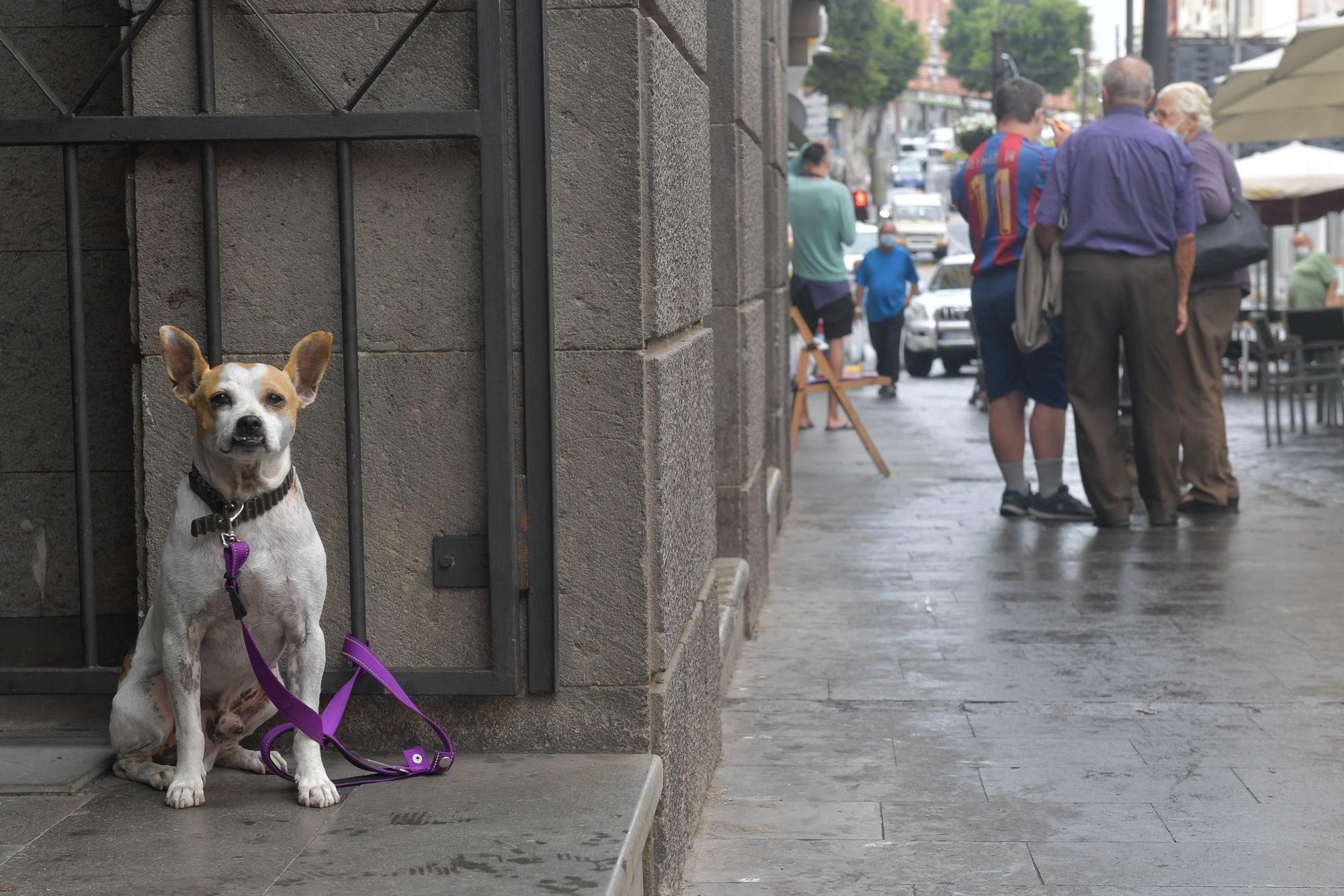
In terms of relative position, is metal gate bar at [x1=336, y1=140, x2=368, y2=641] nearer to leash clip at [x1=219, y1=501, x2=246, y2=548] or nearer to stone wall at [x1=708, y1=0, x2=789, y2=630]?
leash clip at [x1=219, y1=501, x2=246, y2=548]

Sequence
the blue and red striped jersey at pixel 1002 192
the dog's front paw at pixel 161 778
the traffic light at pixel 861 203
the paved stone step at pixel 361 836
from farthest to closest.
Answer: the traffic light at pixel 861 203
the blue and red striped jersey at pixel 1002 192
the dog's front paw at pixel 161 778
the paved stone step at pixel 361 836

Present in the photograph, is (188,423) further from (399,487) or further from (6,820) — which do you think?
(6,820)

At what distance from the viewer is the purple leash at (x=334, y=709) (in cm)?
350

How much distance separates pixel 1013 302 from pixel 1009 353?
0.94 ft

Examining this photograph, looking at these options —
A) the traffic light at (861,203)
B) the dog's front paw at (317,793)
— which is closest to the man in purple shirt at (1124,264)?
the dog's front paw at (317,793)

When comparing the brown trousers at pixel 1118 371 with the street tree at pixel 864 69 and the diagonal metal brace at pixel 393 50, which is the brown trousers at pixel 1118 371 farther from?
the street tree at pixel 864 69

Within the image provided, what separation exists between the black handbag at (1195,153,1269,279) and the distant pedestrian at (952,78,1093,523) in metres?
0.82

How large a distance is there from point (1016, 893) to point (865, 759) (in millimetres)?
1178

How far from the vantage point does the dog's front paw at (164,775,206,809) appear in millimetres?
3555

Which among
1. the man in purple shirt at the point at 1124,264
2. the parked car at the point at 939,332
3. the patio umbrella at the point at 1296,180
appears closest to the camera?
the man in purple shirt at the point at 1124,264

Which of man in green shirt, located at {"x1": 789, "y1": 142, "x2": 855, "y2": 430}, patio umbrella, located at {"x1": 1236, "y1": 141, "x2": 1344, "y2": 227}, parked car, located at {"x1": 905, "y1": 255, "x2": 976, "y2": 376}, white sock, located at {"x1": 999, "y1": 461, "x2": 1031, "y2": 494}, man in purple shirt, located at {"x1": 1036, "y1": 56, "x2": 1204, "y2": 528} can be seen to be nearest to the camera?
man in purple shirt, located at {"x1": 1036, "y1": 56, "x2": 1204, "y2": 528}

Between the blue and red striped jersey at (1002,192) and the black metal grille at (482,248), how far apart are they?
20.2 feet

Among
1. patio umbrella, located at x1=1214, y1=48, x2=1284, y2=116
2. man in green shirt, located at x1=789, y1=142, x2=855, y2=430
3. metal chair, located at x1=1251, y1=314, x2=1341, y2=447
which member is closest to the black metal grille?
man in green shirt, located at x1=789, y1=142, x2=855, y2=430

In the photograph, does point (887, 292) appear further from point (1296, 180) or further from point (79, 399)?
point (79, 399)
